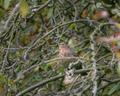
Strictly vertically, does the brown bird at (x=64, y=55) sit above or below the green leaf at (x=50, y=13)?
below

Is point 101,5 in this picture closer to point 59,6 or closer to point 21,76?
point 59,6

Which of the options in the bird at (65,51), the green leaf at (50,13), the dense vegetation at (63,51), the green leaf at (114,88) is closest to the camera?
the dense vegetation at (63,51)

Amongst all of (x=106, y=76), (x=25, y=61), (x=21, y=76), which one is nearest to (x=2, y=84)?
(x=21, y=76)

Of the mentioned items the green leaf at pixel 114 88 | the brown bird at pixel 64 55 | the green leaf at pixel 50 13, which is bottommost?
the green leaf at pixel 114 88

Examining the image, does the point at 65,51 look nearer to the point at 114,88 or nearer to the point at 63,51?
the point at 63,51

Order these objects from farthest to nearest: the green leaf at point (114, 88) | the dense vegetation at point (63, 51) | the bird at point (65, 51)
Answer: the green leaf at point (114, 88) → the bird at point (65, 51) → the dense vegetation at point (63, 51)

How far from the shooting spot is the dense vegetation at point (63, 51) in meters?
1.90

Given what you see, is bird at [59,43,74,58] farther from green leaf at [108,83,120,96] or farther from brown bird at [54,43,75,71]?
green leaf at [108,83,120,96]

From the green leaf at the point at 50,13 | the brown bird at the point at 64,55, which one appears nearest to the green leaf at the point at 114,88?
the brown bird at the point at 64,55

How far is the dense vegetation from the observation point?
1898mm

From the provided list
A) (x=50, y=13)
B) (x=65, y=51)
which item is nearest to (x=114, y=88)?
(x=65, y=51)

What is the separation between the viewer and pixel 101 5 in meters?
2.45

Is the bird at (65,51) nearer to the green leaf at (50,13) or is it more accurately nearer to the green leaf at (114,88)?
the green leaf at (114,88)

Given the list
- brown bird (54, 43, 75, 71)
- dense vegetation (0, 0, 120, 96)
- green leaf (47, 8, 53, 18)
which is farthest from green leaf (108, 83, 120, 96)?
green leaf (47, 8, 53, 18)
